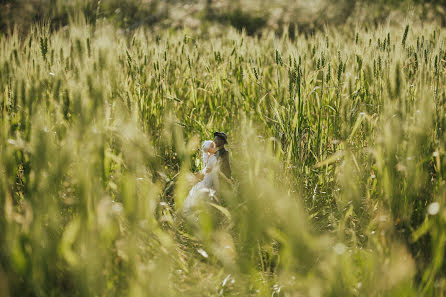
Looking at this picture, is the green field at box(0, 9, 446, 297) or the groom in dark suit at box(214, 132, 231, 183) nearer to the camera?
the green field at box(0, 9, 446, 297)

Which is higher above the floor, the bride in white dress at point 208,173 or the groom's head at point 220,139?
the groom's head at point 220,139

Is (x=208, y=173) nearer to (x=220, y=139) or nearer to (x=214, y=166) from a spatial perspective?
(x=214, y=166)

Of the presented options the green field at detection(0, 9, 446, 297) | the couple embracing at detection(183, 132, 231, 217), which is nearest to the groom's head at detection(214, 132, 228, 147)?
the couple embracing at detection(183, 132, 231, 217)

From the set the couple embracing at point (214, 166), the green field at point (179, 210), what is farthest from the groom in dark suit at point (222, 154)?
the green field at point (179, 210)

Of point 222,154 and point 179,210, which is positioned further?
point 222,154

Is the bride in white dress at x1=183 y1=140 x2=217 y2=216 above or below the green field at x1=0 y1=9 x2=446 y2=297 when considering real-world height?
below

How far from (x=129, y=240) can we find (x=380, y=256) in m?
0.66

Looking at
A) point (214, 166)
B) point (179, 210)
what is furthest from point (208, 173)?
point (179, 210)

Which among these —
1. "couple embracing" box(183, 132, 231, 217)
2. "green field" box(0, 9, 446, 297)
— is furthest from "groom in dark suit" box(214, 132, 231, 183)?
"green field" box(0, 9, 446, 297)

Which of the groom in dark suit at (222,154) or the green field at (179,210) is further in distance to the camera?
the groom in dark suit at (222,154)

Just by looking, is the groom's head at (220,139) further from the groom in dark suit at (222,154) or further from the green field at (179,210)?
the green field at (179,210)

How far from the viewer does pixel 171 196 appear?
5.63 feet

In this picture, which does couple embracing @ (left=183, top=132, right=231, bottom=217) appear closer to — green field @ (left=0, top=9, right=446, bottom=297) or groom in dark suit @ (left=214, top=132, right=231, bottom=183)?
groom in dark suit @ (left=214, top=132, right=231, bottom=183)

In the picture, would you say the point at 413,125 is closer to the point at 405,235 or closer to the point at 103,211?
the point at 405,235
